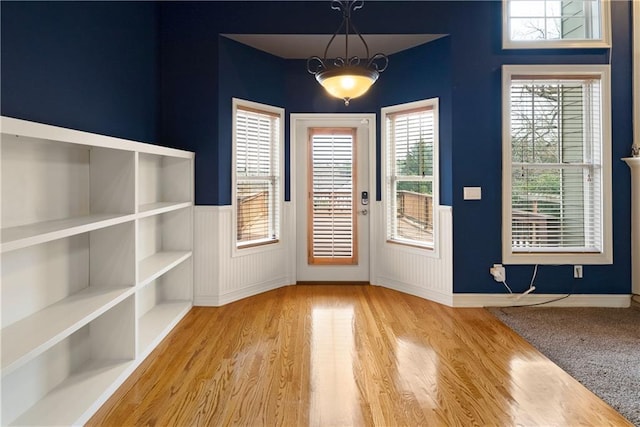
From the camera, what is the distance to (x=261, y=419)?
187 centimetres

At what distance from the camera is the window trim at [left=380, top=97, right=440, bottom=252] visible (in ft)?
12.6

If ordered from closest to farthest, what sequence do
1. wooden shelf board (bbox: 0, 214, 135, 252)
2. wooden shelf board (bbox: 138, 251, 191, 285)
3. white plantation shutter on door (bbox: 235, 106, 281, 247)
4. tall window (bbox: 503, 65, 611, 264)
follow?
wooden shelf board (bbox: 0, 214, 135, 252)
wooden shelf board (bbox: 138, 251, 191, 285)
tall window (bbox: 503, 65, 611, 264)
white plantation shutter on door (bbox: 235, 106, 281, 247)

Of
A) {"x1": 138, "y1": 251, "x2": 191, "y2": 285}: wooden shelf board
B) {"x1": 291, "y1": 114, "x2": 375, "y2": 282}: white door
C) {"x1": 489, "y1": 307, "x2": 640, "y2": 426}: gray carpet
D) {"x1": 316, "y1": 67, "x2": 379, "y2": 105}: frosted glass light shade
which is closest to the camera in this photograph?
{"x1": 489, "y1": 307, "x2": 640, "y2": 426}: gray carpet

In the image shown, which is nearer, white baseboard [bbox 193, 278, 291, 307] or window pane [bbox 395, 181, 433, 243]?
white baseboard [bbox 193, 278, 291, 307]

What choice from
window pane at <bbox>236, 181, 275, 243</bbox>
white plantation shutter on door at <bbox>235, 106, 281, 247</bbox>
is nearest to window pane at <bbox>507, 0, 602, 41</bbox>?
white plantation shutter on door at <bbox>235, 106, 281, 247</bbox>

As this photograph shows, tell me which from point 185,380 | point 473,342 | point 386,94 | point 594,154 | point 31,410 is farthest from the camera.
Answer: point 386,94

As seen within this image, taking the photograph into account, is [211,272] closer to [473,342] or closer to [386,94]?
[473,342]

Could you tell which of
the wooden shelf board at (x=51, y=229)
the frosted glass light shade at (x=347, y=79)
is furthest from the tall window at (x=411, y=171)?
the wooden shelf board at (x=51, y=229)

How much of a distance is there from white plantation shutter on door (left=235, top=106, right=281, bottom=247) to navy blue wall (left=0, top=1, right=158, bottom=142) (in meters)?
0.87

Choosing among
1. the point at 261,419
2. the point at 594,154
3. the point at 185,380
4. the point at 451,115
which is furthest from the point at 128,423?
the point at 594,154

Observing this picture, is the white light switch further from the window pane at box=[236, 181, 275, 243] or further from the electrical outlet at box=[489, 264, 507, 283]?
the window pane at box=[236, 181, 275, 243]

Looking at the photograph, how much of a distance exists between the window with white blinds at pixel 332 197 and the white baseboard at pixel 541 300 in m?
1.34

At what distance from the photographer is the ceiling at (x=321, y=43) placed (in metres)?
3.76

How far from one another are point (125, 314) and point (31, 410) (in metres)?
0.65
